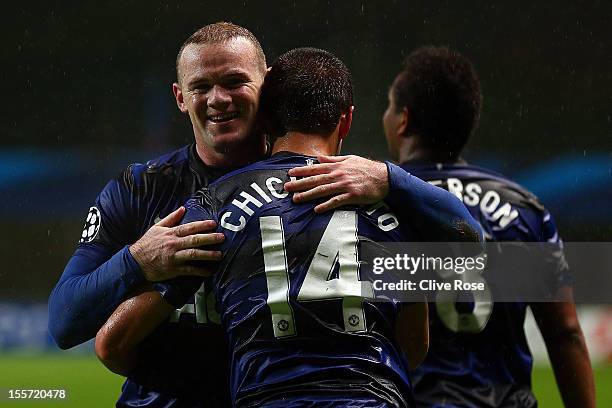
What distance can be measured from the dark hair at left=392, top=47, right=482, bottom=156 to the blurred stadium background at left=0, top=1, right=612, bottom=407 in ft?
1.53

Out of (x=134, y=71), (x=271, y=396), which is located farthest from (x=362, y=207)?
(x=134, y=71)

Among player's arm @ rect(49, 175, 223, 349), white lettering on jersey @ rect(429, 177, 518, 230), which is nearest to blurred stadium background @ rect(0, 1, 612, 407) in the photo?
white lettering on jersey @ rect(429, 177, 518, 230)

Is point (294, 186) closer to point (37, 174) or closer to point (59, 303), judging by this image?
point (59, 303)

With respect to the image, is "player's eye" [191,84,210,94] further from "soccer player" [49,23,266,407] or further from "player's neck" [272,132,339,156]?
"player's neck" [272,132,339,156]

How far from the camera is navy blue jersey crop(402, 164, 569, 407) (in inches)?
119

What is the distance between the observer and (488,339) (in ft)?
10.00

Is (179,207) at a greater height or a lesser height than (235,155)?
lesser

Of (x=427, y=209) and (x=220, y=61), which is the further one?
(x=220, y=61)

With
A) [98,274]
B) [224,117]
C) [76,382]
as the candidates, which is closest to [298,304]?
[98,274]

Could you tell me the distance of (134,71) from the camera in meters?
4.84

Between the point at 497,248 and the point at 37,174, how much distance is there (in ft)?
13.1

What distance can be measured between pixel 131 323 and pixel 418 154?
1.27 metres

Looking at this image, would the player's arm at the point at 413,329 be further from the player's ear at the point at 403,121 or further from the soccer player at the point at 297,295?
the player's ear at the point at 403,121

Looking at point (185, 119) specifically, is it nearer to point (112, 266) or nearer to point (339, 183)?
point (112, 266)
